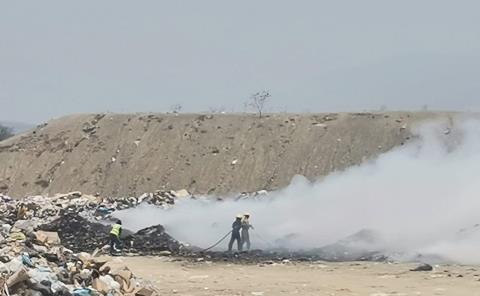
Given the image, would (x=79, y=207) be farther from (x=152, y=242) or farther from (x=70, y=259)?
(x=70, y=259)

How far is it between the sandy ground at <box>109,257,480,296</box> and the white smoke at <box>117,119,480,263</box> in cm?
248

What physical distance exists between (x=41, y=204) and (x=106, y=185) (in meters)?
14.6

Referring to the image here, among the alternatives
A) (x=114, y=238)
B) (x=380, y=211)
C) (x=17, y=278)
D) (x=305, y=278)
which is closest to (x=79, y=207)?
(x=114, y=238)

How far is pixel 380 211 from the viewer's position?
21703 millimetres

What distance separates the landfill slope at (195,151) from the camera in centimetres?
4562

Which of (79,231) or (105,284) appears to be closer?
(105,284)

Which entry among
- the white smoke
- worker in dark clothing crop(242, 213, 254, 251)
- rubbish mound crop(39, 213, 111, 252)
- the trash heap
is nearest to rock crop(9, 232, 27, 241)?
the trash heap

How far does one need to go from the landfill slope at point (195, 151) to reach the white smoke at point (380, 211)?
711 inches

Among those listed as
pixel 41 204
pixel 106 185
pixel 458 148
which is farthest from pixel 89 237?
pixel 106 185

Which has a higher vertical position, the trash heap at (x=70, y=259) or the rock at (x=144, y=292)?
the trash heap at (x=70, y=259)

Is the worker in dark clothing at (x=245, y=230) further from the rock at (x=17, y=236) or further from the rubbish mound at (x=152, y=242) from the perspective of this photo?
the rock at (x=17, y=236)

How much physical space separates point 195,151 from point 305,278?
33.6 metres

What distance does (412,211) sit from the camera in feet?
68.5

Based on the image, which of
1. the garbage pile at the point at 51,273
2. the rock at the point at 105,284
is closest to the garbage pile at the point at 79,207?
the garbage pile at the point at 51,273
